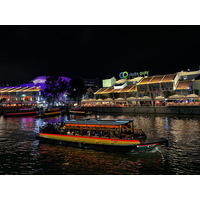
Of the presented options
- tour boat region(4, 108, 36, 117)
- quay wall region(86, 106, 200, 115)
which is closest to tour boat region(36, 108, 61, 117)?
tour boat region(4, 108, 36, 117)

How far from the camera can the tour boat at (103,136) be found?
15.9 metres

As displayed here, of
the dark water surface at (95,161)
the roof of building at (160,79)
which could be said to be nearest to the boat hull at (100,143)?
the dark water surface at (95,161)

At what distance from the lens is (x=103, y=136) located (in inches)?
696

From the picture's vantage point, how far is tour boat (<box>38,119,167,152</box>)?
1588cm

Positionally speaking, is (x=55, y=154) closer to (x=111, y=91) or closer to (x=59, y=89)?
(x=111, y=91)

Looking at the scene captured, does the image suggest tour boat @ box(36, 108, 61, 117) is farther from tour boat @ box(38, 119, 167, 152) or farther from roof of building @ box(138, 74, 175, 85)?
tour boat @ box(38, 119, 167, 152)

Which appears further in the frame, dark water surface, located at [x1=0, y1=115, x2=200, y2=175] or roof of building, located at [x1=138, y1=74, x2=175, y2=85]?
roof of building, located at [x1=138, y1=74, x2=175, y2=85]

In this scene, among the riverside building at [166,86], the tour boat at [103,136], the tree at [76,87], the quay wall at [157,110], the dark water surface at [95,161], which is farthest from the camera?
the tree at [76,87]

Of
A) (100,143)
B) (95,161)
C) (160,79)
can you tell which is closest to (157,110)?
(160,79)

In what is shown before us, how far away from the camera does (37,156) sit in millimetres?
16609

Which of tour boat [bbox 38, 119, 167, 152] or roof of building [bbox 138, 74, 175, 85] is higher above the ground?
roof of building [bbox 138, 74, 175, 85]

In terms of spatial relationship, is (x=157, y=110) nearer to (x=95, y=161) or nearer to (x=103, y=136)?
(x=103, y=136)

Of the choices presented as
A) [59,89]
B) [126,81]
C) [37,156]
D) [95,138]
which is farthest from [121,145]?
[59,89]

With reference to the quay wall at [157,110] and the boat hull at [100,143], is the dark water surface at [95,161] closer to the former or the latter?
the boat hull at [100,143]
